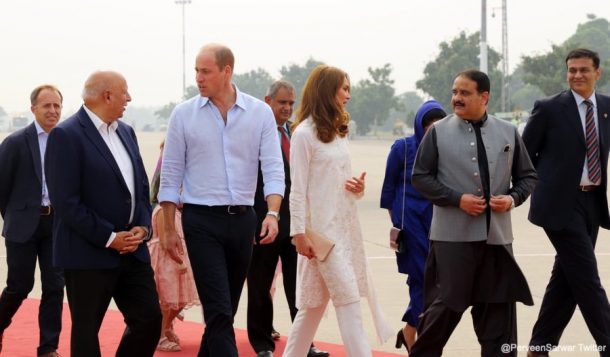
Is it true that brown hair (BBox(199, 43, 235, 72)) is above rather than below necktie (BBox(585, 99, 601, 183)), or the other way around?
above

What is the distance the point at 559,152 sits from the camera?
7.12 m

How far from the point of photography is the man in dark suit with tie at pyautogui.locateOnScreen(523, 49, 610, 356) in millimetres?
6941

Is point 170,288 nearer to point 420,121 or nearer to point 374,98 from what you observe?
point 420,121

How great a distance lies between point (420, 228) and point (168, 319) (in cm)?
196

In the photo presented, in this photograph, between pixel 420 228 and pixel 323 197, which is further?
pixel 420 228

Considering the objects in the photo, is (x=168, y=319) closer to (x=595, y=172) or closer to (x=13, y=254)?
(x=13, y=254)

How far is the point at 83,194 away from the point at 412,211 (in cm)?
233

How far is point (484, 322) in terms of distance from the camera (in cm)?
607

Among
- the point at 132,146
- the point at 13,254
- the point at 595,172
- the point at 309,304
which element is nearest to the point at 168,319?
the point at 13,254

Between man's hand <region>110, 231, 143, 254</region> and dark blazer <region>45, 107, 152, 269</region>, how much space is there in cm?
5

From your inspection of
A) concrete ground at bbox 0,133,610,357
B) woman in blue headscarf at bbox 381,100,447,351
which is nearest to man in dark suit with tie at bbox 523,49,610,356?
concrete ground at bbox 0,133,610,357

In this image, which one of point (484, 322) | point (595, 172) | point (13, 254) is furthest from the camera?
point (13, 254)

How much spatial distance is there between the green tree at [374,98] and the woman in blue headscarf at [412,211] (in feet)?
357

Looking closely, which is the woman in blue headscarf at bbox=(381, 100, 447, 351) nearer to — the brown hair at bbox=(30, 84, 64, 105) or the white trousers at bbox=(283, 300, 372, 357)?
the white trousers at bbox=(283, 300, 372, 357)
